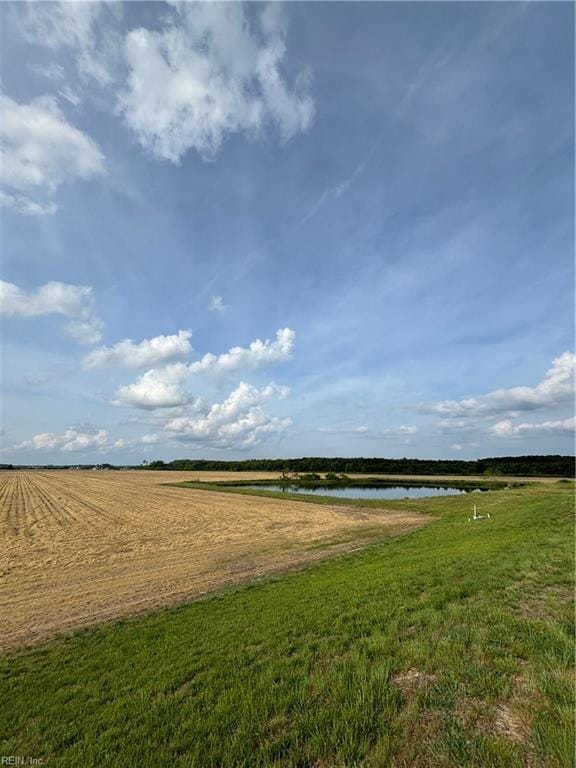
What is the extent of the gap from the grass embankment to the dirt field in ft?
12.6

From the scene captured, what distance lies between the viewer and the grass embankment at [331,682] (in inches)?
189

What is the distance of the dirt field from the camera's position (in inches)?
579

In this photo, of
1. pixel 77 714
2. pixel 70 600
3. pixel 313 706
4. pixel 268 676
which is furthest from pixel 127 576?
pixel 313 706

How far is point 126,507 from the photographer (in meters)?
49.0

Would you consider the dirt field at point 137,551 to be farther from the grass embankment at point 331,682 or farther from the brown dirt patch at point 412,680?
the brown dirt patch at point 412,680

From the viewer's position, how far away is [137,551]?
81.5ft

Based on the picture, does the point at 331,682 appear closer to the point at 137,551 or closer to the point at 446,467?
the point at 137,551

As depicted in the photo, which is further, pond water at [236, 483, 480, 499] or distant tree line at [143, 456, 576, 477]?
distant tree line at [143, 456, 576, 477]

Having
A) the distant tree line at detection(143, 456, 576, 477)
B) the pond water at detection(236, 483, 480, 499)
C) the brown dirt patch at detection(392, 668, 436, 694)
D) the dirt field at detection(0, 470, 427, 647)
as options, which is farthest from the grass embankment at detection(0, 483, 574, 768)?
the distant tree line at detection(143, 456, 576, 477)

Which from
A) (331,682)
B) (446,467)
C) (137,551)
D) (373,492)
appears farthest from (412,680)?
(446,467)

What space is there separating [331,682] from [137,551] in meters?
21.9

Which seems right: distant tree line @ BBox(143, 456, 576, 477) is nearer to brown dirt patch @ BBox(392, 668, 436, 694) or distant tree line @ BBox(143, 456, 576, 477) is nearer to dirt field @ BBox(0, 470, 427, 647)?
dirt field @ BBox(0, 470, 427, 647)

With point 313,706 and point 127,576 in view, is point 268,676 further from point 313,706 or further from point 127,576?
point 127,576

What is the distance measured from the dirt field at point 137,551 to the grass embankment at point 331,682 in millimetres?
3854
